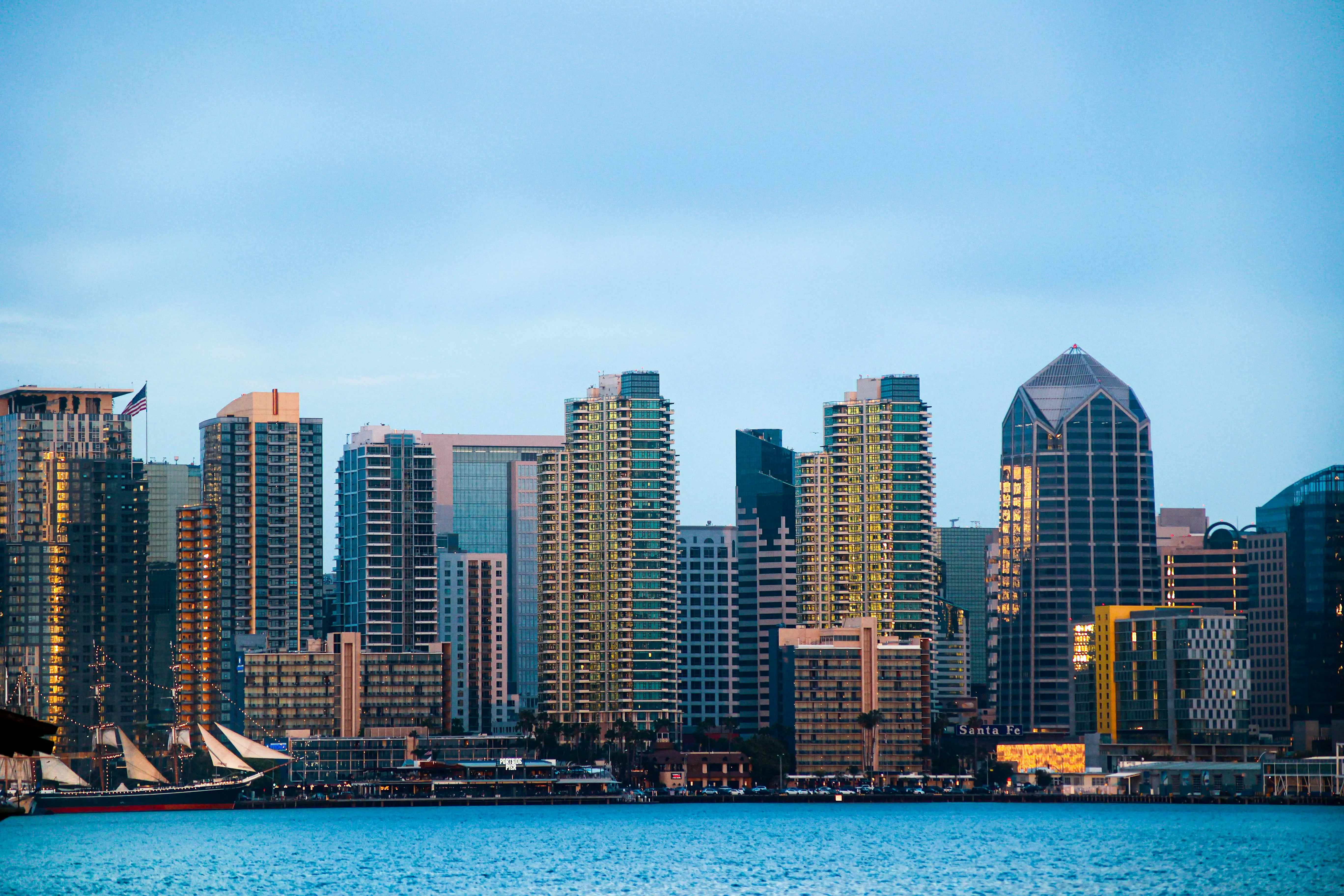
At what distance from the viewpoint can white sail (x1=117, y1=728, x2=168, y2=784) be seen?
184 meters

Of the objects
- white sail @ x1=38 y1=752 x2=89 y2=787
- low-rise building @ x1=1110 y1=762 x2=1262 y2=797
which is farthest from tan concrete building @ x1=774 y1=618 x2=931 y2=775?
white sail @ x1=38 y1=752 x2=89 y2=787

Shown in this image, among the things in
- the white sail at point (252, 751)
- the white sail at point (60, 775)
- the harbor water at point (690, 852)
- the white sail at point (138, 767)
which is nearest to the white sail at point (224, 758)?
the white sail at point (252, 751)

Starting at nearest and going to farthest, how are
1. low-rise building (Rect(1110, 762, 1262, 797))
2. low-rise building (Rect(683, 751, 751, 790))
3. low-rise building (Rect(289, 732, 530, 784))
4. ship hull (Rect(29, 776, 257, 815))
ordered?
ship hull (Rect(29, 776, 257, 815)) < low-rise building (Rect(683, 751, 751, 790)) < low-rise building (Rect(1110, 762, 1262, 797)) < low-rise building (Rect(289, 732, 530, 784))

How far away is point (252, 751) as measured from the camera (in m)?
185

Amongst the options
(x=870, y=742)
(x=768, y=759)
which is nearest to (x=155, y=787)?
(x=768, y=759)

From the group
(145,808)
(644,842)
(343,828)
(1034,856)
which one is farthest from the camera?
(145,808)

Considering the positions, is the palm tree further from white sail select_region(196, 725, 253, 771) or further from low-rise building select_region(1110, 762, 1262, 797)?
white sail select_region(196, 725, 253, 771)

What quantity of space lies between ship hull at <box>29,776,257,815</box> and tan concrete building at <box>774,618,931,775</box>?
2161 inches

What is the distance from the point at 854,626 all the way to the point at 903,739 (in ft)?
43.4

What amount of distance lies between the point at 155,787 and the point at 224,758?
7.72 m

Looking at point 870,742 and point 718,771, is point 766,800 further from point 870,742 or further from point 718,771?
point 870,742

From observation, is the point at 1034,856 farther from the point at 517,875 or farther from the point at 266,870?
the point at 266,870

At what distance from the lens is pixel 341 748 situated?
193250 millimetres

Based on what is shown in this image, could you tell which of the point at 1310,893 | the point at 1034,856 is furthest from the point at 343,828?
the point at 1310,893
